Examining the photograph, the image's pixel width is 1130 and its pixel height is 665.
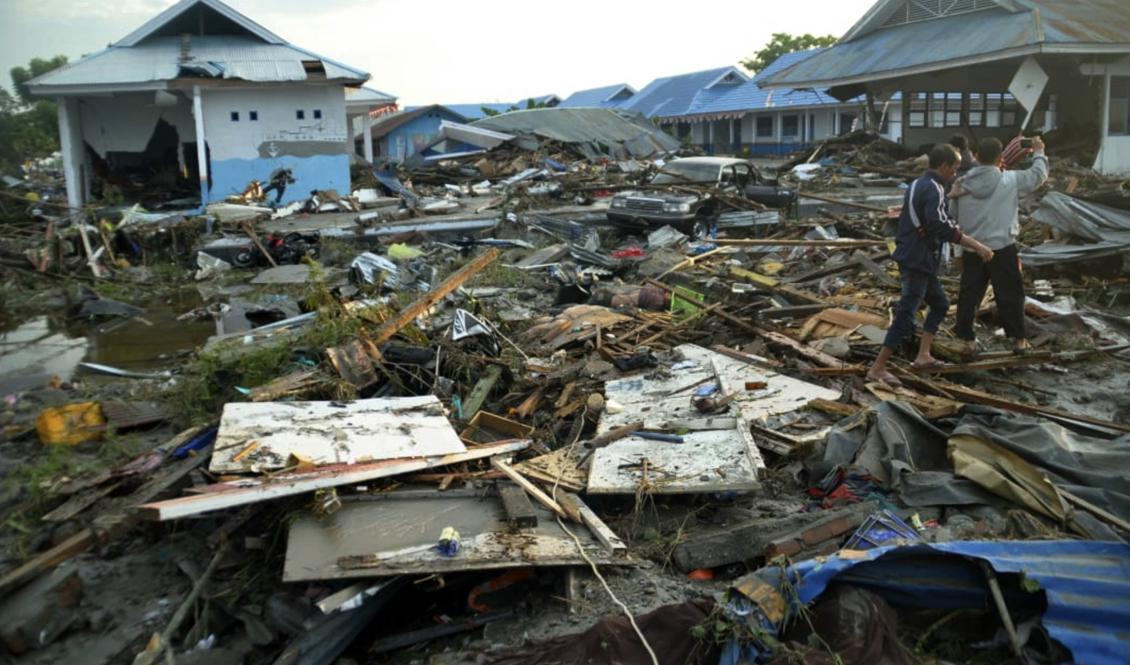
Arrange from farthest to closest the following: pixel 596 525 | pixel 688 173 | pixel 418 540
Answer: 1. pixel 688 173
2. pixel 596 525
3. pixel 418 540

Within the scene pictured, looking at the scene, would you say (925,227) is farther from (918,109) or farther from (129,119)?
(918,109)

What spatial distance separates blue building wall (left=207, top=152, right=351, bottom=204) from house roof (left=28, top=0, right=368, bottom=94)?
210 centimetres

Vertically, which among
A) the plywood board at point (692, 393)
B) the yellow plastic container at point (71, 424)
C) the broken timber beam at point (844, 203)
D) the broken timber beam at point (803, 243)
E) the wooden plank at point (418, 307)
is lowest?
the yellow plastic container at point (71, 424)

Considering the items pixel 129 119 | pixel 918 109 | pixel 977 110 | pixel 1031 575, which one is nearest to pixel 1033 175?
pixel 1031 575

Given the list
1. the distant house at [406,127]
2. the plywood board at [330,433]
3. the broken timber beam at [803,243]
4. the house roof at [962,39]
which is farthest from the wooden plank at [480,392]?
the distant house at [406,127]

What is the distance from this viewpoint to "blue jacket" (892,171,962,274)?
6.70 metres

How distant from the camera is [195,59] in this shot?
2222 cm

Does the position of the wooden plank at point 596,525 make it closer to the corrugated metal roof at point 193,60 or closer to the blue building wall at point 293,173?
the blue building wall at point 293,173

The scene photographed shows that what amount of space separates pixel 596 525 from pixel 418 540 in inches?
38.4

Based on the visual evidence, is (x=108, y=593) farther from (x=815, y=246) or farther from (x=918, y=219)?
(x=815, y=246)

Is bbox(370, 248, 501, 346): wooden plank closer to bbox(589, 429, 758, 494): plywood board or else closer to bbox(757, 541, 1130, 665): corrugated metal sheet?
bbox(589, 429, 758, 494): plywood board

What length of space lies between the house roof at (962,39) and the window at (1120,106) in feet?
5.93

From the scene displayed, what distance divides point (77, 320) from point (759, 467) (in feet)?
36.9

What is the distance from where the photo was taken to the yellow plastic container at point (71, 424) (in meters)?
7.16
